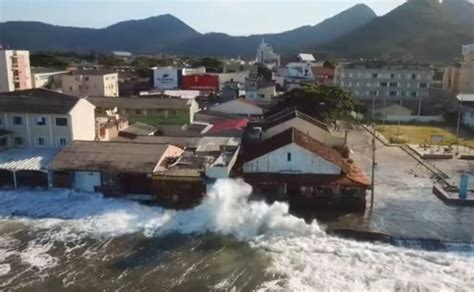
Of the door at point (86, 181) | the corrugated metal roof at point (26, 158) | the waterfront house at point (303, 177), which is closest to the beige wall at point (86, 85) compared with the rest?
the corrugated metal roof at point (26, 158)

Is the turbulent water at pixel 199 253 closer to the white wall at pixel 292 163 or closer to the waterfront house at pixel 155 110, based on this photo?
the white wall at pixel 292 163

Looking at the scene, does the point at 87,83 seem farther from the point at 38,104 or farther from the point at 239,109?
the point at 38,104

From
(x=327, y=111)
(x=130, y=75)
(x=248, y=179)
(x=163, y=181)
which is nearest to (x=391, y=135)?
(x=327, y=111)

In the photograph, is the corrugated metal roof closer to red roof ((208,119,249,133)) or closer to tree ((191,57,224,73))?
red roof ((208,119,249,133))

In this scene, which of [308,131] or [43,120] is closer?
[43,120]

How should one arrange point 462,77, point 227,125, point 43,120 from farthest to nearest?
point 462,77 → point 227,125 → point 43,120

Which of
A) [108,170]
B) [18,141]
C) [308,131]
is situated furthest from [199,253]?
[18,141]
